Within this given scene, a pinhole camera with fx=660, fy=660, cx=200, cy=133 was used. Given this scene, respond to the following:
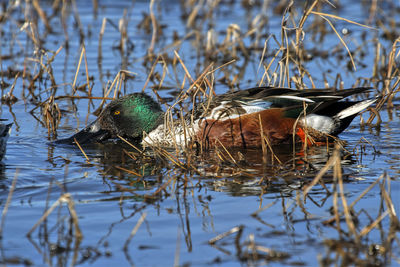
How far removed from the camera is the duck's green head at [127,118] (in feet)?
20.5

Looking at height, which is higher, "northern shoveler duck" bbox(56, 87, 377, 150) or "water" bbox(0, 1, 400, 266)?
"northern shoveler duck" bbox(56, 87, 377, 150)

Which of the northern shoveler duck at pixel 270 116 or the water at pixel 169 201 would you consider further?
the northern shoveler duck at pixel 270 116

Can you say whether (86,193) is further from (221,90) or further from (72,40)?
(72,40)

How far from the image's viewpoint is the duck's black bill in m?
6.04

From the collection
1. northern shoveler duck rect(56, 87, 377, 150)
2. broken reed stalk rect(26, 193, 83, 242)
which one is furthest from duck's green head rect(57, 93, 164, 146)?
broken reed stalk rect(26, 193, 83, 242)

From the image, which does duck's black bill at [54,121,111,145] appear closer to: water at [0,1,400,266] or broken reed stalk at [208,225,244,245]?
water at [0,1,400,266]

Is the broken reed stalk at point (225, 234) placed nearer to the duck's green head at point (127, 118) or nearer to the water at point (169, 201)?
the water at point (169, 201)

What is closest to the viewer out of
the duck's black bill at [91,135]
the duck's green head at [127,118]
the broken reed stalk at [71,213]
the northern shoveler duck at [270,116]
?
the broken reed stalk at [71,213]

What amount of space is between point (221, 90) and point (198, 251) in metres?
4.52

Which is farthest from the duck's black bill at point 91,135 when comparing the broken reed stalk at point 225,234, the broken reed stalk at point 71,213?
the broken reed stalk at point 225,234

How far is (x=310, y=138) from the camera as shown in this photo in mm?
5641

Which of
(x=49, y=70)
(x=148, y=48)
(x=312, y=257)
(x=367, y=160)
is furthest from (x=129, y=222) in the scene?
(x=148, y=48)

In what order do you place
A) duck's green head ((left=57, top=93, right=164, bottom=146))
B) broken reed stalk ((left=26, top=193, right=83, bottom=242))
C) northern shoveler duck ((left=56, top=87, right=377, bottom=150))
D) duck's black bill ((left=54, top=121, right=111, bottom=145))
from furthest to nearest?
1. duck's green head ((left=57, top=93, right=164, bottom=146))
2. duck's black bill ((left=54, top=121, right=111, bottom=145))
3. northern shoveler duck ((left=56, top=87, right=377, bottom=150))
4. broken reed stalk ((left=26, top=193, right=83, bottom=242))

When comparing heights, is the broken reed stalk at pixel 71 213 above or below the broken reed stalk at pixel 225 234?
above
